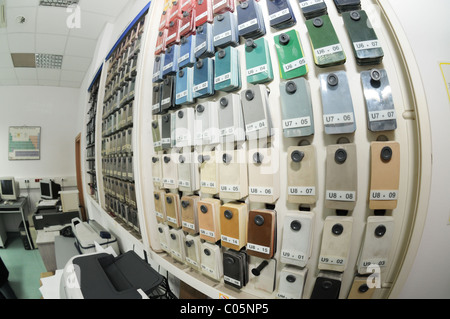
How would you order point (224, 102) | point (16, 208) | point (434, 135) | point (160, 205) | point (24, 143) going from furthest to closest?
point (16, 208)
point (24, 143)
point (160, 205)
point (224, 102)
point (434, 135)

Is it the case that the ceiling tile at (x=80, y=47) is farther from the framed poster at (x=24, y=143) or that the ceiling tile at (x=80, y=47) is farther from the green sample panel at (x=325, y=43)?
the green sample panel at (x=325, y=43)

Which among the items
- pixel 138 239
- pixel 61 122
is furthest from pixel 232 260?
pixel 61 122

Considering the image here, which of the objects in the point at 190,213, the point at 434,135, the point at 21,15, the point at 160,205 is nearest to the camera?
the point at 434,135

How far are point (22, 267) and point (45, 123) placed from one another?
52.8 inches

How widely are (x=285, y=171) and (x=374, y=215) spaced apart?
31 cm

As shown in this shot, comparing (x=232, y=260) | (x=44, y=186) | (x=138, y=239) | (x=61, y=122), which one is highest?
(x=61, y=122)

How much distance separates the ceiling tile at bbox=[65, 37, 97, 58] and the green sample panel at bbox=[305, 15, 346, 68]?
1681mm

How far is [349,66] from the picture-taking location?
1.71 feet

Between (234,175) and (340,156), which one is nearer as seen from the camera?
(340,156)

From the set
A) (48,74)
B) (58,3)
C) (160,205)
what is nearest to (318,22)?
(160,205)

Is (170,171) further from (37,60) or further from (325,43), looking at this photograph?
(37,60)

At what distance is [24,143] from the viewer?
46.2 inches

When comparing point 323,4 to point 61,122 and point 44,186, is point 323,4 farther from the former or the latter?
point 44,186

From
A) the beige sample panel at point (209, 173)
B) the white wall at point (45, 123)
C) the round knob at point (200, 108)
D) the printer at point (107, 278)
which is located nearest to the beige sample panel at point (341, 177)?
the beige sample panel at point (209, 173)
